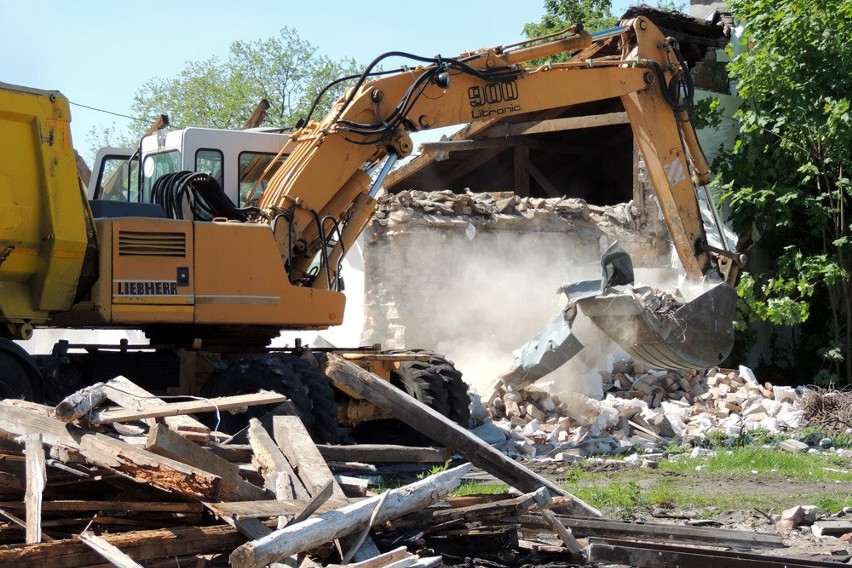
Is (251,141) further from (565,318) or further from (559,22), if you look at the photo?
(559,22)

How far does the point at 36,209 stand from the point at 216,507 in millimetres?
4753

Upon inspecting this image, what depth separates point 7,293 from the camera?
31.2ft

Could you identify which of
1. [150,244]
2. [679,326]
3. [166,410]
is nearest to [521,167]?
[679,326]

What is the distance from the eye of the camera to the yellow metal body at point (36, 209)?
928 cm

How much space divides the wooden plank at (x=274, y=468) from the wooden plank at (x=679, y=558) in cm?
172

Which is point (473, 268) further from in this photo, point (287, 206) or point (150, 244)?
point (150, 244)

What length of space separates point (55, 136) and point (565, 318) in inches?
214

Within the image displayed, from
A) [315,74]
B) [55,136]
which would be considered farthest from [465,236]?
[315,74]

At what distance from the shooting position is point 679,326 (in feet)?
38.0

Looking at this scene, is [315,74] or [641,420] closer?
[641,420]

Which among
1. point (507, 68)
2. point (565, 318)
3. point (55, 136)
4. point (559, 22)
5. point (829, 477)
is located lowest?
point (829, 477)

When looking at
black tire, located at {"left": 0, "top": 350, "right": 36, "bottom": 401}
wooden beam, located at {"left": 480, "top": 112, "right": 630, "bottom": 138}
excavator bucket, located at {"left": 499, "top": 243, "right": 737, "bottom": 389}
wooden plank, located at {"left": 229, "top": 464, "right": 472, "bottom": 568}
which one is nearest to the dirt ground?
excavator bucket, located at {"left": 499, "top": 243, "right": 737, "bottom": 389}

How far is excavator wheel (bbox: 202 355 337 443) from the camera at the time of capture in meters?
9.81

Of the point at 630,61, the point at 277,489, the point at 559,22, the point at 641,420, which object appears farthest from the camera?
the point at 559,22
